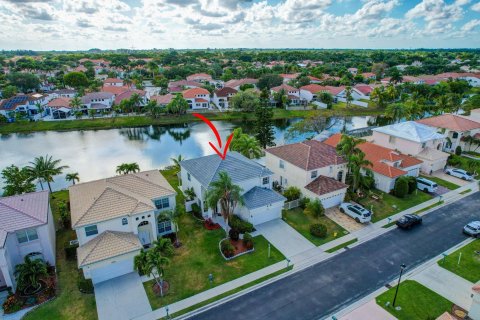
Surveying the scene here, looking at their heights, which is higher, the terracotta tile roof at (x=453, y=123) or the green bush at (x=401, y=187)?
the terracotta tile roof at (x=453, y=123)

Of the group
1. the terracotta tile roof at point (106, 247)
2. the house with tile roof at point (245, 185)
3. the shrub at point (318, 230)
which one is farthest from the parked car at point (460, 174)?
the terracotta tile roof at point (106, 247)

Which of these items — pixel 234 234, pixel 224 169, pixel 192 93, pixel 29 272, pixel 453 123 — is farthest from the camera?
pixel 192 93

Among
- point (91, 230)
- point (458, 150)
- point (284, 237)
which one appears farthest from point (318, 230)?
point (458, 150)

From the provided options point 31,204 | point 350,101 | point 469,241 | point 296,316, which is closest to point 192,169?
point 31,204

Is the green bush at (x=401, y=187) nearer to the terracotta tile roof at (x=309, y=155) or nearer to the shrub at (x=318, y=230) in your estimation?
the terracotta tile roof at (x=309, y=155)

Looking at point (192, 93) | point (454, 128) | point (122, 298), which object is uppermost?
point (192, 93)

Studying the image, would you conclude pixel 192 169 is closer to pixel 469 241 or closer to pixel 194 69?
pixel 469 241

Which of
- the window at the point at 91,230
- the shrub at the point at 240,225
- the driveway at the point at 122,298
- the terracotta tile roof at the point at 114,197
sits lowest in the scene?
the driveway at the point at 122,298

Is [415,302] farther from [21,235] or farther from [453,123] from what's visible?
[453,123]
